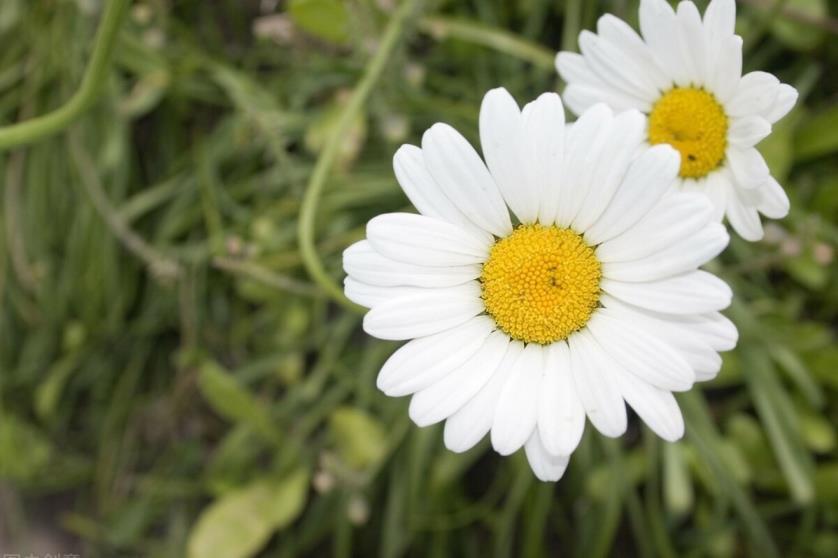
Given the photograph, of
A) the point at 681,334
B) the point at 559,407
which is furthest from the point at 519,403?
the point at 681,334

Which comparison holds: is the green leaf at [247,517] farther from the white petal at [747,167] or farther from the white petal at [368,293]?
the white petal at [747,167]

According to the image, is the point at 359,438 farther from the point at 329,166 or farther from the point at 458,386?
the point at 458,386

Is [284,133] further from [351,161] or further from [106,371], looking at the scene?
[106,371]

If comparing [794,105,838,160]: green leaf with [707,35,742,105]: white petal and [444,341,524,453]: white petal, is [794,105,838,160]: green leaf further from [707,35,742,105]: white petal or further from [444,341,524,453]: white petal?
[444,341,524,453]: white petal

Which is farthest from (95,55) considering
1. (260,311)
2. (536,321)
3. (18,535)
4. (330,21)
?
(18,535)

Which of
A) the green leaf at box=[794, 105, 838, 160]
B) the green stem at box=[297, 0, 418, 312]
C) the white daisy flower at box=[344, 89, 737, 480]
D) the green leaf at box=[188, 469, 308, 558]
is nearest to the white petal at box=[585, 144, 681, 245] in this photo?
the white daisy flower at box=[344, 89, 737, 480]

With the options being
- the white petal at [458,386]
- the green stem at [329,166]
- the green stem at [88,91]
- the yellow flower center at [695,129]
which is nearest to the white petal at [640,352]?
the white petal at [458,386]
